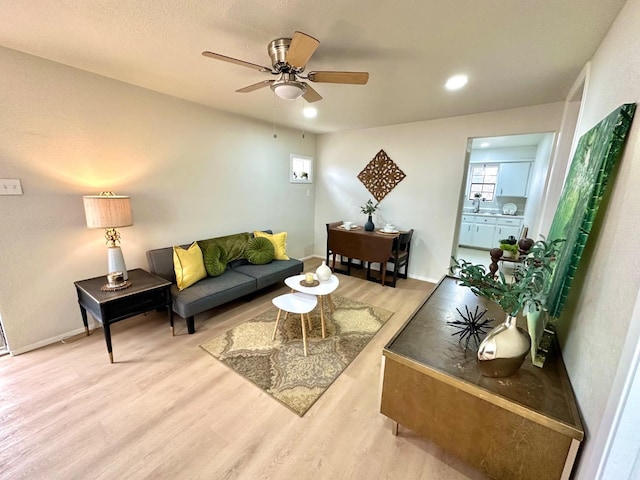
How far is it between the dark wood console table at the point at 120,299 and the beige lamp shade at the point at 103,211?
56 cm

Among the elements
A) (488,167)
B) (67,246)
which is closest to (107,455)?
(67,246)

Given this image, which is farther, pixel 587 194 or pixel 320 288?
pixel 320 288

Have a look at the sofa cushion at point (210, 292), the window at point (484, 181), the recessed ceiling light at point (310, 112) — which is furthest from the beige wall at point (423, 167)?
the window at point (484, 181)

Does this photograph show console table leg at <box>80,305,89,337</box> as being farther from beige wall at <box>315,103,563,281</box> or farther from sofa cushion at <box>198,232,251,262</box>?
beige wall at <box>315,103,563,281</box>

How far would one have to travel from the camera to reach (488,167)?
241 inches

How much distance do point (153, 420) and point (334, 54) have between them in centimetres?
275

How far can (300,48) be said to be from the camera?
1400 mm

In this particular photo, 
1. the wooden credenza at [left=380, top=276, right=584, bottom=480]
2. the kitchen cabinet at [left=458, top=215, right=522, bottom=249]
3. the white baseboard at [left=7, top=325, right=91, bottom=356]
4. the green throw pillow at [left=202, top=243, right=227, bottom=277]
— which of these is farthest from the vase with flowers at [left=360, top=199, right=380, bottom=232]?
the white baseboard at [left=7, top=325, right=91, bottom=356]

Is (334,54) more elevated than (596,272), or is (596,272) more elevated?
(334,54)

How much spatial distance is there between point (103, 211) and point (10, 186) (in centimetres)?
65

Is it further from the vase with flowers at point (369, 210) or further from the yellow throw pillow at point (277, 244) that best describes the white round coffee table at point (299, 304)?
the vase with flowers at point (369, 210)

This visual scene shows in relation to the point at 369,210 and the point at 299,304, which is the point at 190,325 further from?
the point at 369,210

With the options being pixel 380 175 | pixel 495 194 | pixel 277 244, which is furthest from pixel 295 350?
pixel 495 194

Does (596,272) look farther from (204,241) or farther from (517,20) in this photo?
(204,241)
